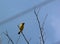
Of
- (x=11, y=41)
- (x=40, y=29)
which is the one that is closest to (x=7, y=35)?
(x=11, y=41)

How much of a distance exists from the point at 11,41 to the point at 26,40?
0.41 meters

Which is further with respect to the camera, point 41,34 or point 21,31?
point 21,31

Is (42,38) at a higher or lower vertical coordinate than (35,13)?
lower

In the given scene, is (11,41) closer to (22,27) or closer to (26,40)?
(26,40)

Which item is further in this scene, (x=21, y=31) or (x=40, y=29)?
(x=21, y=31)

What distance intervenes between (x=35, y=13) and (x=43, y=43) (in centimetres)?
76

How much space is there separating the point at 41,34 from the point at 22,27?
1.15m

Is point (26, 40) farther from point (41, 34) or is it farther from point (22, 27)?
point (22, 27)

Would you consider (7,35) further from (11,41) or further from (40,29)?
(40,29)

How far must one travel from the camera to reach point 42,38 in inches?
332

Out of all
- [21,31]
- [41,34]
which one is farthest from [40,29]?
[21,31]

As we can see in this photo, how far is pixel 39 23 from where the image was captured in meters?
8.45

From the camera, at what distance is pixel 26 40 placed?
838 cm

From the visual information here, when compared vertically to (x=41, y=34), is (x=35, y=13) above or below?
above
